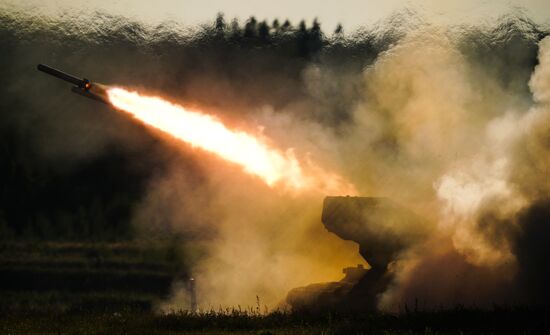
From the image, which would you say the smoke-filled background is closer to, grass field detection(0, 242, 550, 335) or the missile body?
grass field detection(0, 242, 550, 335)

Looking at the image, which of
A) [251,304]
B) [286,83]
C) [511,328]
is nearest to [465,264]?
[511,328]

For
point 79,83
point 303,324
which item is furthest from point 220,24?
point 303,324

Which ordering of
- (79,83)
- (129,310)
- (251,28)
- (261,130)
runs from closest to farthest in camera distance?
1. (129,310)
2. (79,83)
3. (261,130)
4. (251,28)

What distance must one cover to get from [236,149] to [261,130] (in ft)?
13.6

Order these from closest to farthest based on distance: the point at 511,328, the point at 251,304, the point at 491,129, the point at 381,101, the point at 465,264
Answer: the point at 511,328, the point at 465,264, the point at 491,129, the point at 251,304, the point at 381,101

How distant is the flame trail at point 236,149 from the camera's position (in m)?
29.2

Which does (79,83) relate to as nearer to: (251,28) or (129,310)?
(129,310)

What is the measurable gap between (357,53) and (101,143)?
42.5 feet

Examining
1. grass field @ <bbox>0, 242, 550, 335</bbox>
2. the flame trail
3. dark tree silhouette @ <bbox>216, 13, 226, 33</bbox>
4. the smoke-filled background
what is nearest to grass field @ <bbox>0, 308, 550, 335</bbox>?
grass field @ <bbox>0, 242, 550, 335</bbox>

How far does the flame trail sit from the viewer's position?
2923 cm

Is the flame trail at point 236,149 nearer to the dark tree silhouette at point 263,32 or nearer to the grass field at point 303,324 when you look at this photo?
the grass field at point 303,324

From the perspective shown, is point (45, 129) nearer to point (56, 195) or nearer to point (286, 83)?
point (56, 195)

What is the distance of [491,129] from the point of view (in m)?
26.7

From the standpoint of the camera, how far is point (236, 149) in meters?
29.5
